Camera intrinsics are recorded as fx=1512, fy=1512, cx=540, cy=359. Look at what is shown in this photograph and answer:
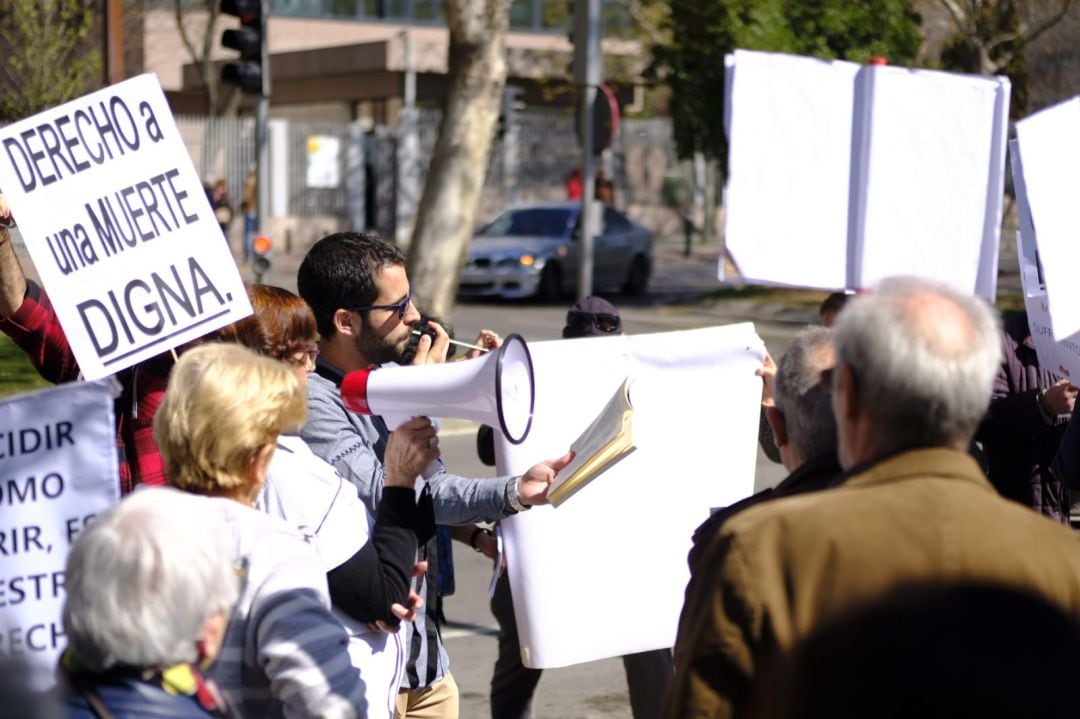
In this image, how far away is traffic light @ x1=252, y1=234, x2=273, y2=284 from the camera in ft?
47.9

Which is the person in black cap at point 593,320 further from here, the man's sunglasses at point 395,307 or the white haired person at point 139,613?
the white haired person at point 139,613

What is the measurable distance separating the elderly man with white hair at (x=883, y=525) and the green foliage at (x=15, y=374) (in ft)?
33.5

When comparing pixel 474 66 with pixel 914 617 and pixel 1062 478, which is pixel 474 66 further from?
pixel 914 617

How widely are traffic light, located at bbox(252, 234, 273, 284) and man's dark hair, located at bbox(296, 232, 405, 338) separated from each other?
1112cm

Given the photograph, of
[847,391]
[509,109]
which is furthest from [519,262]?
[847,391]

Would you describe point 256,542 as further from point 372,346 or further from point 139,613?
point 372,346

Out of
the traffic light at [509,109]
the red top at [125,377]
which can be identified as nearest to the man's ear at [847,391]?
the red top at [125,377]

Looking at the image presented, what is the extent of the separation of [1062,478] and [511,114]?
3042 cm

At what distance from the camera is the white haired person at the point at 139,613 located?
210 centimetres

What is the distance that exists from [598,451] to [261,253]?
1206cm

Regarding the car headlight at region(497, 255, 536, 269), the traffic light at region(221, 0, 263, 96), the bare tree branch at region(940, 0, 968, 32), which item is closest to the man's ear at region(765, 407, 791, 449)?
the traffic light at region(221, 0, 263, 96)

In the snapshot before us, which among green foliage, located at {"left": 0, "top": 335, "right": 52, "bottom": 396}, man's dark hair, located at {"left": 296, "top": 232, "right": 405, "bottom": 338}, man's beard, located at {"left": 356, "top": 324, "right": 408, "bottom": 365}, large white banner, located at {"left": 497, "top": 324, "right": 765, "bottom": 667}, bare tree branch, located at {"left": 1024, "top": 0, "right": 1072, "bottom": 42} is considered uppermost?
bare tree branch, located at {"left": 1024, "top": 0, "right": 1072, "bottom": 42}

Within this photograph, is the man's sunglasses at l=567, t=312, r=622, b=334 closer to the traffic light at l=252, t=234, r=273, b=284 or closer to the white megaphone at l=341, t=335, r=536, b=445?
the white megaphone at l=341, t=335, r=536, b=445

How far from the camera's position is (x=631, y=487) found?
154 inches
